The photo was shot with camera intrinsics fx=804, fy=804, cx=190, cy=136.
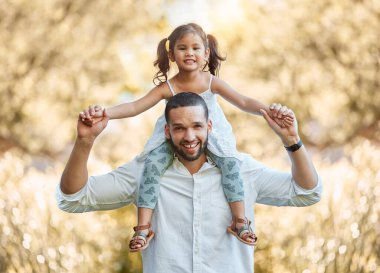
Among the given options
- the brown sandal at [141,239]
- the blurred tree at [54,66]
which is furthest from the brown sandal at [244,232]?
the blurred tree at [54,66]

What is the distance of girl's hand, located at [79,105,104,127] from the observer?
281 cm

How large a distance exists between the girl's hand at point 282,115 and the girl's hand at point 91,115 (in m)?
0.61

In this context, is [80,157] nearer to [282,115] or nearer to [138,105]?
[138,105]

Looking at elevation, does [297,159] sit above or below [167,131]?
below

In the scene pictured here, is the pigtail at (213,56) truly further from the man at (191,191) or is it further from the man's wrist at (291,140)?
the man's wrist at (291,140)

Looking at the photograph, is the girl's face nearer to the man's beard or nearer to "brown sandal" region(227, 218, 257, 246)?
the man's beard

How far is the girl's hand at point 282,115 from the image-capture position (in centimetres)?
286

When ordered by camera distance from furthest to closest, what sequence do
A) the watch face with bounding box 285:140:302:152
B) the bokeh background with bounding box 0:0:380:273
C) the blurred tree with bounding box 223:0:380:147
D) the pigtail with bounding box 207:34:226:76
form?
the blurred tree with bounding box 223:0:380:147 → the bokeh background with bounding box 0:0:380:273 → the pigtail with bounding box 207:34:226:76 → the watch face with bounding box 285:140:302:152

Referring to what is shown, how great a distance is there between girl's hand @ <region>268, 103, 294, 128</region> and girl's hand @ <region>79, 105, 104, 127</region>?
61cm

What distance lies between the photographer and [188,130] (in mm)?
2889

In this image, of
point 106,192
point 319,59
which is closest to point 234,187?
point 106,192

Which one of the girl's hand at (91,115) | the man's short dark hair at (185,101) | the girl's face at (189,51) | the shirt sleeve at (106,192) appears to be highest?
the girl's face at (189,51)

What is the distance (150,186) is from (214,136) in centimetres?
32

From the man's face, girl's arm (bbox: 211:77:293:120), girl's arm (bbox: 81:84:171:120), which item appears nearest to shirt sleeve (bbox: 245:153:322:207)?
girl's arm (bbox: 211:77:293:120)
